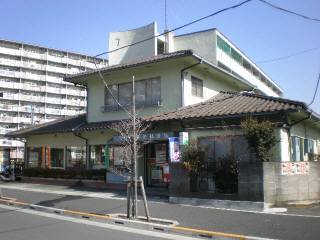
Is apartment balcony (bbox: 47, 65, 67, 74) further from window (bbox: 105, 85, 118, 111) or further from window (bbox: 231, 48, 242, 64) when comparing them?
window (bbox: 105, 85, 118, 111)

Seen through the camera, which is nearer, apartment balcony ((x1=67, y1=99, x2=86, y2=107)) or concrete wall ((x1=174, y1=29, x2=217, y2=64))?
concrete wall ((x1=174, y1=29, x2=217, y2=64))

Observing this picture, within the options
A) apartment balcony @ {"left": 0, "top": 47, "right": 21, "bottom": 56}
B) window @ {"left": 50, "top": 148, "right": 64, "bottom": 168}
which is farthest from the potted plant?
apartment balcony @ {"left": 0, "top": 47, "right": 21, "bottom": 56}

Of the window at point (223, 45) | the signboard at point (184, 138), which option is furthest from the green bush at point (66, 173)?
the window at point (223, 45)

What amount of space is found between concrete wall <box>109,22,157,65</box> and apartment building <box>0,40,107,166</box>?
43.4 metres

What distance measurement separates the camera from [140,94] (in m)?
21.7

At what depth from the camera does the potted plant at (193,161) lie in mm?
15000

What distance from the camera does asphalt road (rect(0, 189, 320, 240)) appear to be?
390 inches

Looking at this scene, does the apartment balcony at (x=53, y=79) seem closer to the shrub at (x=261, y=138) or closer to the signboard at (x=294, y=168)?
the shrub at (x=261, y=138)

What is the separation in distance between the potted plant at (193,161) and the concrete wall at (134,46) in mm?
21366

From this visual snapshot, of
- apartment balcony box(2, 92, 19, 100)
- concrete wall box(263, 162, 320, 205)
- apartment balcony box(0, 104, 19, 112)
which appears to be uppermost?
apartment balcony box(2, 92, 19, 100)

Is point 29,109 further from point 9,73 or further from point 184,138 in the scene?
point 184,138

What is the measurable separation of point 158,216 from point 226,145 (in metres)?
4.53

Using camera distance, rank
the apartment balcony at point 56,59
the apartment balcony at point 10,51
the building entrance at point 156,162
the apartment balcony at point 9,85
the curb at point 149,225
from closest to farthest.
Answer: the curb at point 149,225, the building entrance at point 156,162, the apartment balcony at point 9,85, the apartment balcony at point 10,51, the apartment balcony at point 56,59

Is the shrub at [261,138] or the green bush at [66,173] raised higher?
the shrub at [261,138]
